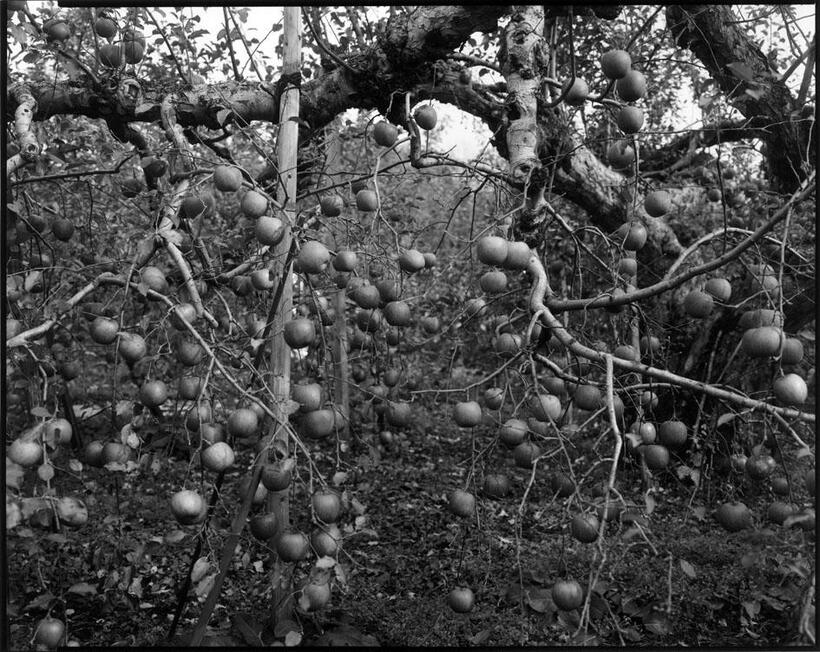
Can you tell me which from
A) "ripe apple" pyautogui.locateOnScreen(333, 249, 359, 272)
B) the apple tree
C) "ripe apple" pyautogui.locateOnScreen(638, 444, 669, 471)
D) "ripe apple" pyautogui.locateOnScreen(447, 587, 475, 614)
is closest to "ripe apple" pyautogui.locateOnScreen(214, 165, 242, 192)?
the apple tree

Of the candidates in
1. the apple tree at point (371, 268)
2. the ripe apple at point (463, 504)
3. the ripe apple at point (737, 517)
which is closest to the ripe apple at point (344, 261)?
the apple tree at point (371, 268)

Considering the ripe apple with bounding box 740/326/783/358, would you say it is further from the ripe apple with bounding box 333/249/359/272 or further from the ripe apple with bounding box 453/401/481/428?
the ripe apple with bounding box 333/249/359/272

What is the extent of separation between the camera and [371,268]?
2.08m

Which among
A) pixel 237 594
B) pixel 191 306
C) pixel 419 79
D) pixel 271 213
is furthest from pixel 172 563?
pixel 419 79

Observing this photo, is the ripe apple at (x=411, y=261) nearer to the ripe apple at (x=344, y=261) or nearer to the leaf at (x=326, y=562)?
the ripe apple at (x=344, y=261)

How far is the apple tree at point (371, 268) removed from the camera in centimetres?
134

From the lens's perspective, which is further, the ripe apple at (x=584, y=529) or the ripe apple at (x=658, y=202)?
the ripe apple at (x=658, y=202)

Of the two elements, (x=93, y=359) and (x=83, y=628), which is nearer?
(x=83, y=628)

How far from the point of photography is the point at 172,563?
7.91 ft

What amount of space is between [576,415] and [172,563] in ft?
9.40

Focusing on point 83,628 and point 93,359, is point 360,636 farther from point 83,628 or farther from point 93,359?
point 93,359

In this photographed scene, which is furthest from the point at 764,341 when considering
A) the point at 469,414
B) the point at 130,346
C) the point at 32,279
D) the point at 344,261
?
the point at 32,279

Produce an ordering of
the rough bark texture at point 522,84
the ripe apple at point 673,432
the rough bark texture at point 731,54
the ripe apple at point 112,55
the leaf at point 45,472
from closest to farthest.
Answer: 1. the leaf at point 45,472
2. the ripe apple at point 673,432
3. the rough bark texture at point 522,84
4. the ripe apple at point 112,55
5. the rough bark texture at point 731,54

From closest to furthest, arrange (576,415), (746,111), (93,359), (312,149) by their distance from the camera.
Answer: (312,149), (746,111), (93,359), (576,415)
